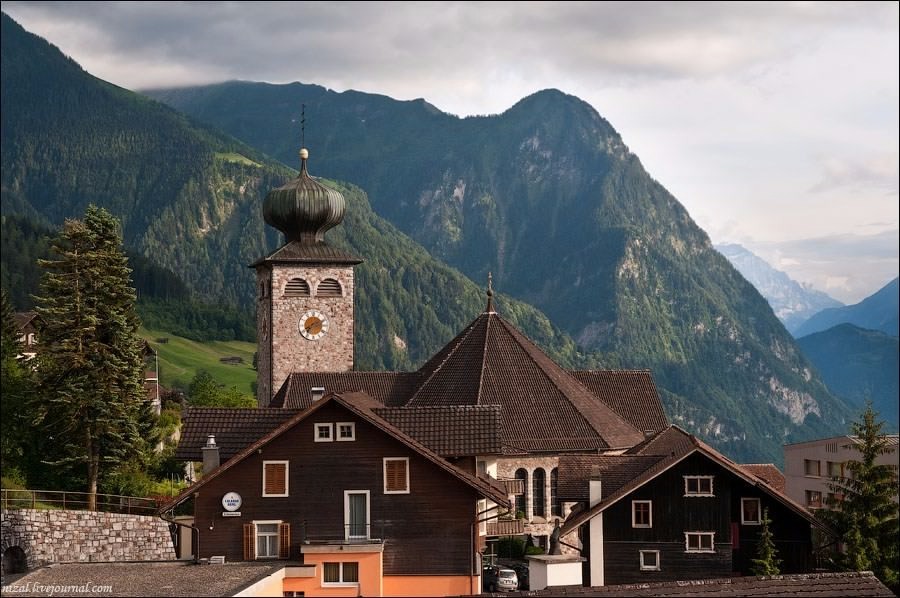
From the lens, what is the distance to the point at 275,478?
4003 centimetres

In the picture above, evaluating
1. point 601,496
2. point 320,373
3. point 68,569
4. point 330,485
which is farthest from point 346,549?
point 320,373

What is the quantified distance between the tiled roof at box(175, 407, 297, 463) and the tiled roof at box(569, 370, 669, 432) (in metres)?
30.0

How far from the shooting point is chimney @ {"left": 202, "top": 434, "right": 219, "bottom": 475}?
133ft

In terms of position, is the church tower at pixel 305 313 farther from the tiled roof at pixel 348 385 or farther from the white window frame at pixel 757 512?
the white window frame at pixel 757 512

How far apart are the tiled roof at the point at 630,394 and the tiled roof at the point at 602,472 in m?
17.6

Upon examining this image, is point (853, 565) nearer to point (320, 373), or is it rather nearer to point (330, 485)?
point (330, 485)

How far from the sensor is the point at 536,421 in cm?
6297

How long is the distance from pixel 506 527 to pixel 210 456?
16.8 meters

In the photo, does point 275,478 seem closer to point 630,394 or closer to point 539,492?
point 539,492

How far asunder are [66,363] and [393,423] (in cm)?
1647

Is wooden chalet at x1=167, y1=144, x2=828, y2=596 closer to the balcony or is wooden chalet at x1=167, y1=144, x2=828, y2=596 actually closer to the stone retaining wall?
the balcony

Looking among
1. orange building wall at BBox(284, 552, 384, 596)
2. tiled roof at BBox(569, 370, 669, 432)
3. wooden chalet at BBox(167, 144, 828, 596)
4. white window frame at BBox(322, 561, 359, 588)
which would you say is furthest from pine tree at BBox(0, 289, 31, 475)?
tiled roof at BBox(569, 370, 669, 432)

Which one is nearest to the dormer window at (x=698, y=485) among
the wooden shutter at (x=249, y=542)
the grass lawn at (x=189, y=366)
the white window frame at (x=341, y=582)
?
the white window frame at (x=341, y=582)

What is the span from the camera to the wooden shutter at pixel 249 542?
3994cm
